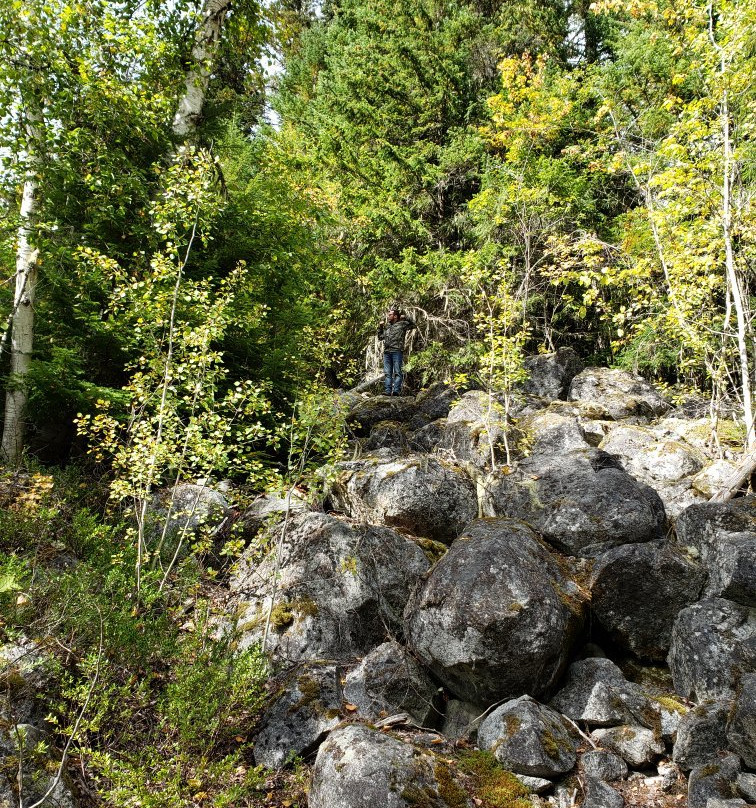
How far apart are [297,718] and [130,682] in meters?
1.36

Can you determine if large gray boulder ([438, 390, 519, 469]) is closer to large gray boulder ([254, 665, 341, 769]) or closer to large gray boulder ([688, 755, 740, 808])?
large gray boulder ([254, 665, 341, 769])

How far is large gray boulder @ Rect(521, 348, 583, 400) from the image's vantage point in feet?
38.9

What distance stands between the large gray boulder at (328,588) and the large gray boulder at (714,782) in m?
2.69

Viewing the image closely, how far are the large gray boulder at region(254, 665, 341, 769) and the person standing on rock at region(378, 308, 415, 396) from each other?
28.4 feet

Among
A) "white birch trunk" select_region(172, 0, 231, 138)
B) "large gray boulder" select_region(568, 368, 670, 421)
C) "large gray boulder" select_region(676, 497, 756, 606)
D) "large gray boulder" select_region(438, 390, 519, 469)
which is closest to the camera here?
"large gray boulder" select_region(676, 497, 756, 606)

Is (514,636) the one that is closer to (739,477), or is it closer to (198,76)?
(739,477)

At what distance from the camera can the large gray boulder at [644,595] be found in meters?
4.83

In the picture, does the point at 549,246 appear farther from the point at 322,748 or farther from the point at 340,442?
the point at 322,748

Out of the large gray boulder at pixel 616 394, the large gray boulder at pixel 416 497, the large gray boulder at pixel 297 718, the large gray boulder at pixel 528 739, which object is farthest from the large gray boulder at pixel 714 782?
the large gray boulder at pixel 616 394

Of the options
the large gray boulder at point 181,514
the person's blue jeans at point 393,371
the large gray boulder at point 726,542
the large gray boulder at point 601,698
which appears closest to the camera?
the large gray boulder at point 601,698

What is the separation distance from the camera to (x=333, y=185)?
13875 mm

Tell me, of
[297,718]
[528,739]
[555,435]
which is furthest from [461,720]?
Answer: [555,435]

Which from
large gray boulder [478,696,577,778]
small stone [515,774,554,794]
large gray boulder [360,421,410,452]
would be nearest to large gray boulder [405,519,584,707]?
large gray boulder [478,696,577,778]

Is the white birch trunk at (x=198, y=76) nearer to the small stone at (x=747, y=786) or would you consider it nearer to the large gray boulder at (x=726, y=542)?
the large gray boulder at (x=726, y=542)
